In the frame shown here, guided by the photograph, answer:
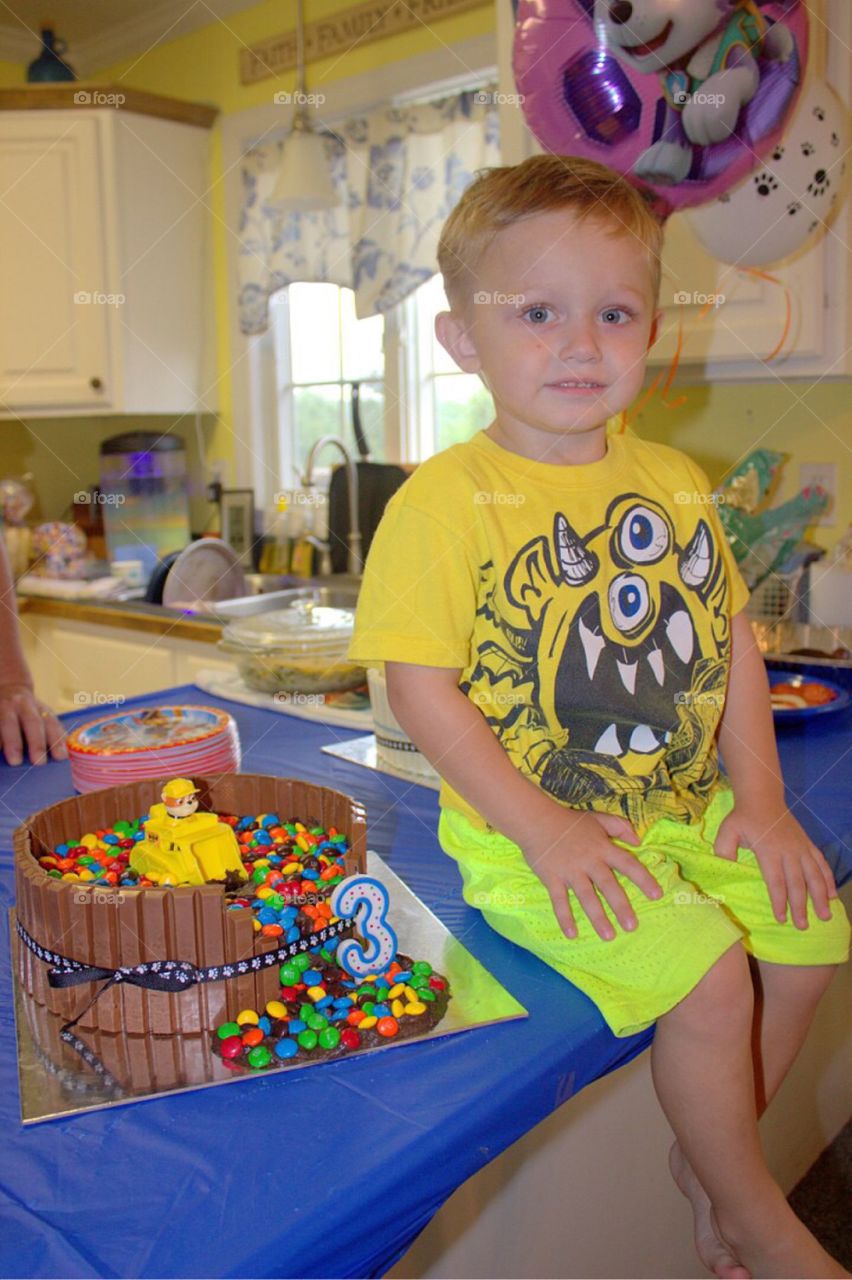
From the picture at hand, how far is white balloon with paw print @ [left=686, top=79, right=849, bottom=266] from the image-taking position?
1.58 meters

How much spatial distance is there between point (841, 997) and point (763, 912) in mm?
627

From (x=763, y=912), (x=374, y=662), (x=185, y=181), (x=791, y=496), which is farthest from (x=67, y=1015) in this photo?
(x=185, y=181)

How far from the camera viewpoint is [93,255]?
A: 9.68 ft

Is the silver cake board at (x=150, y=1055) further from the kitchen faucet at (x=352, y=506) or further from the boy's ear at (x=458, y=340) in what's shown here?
the kitchen faucet at (x=352, y=506)

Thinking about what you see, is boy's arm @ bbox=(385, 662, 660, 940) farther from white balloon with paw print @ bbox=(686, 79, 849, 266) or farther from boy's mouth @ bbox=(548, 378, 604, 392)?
white balloon with paw print @ bbox=(686, 79, 849, 266)

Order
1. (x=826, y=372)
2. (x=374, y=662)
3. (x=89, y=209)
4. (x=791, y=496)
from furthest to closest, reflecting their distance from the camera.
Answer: (x=89, y=209) < (x=791, y=496) < (x=826, y=372) < (x=374, y=662)

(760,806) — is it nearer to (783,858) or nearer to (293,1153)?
(783,858)

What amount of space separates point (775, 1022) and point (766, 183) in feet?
3.99

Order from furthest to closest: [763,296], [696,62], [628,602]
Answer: [763,296], [696,62], [628,602]

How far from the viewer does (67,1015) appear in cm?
73

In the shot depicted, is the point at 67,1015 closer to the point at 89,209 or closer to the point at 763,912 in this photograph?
the point at 763,912

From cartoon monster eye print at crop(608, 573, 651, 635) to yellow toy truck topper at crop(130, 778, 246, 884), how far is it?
0.37 metres

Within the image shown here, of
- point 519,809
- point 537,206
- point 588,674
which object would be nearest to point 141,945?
point 519,809

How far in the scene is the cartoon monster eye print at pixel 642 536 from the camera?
943 millimetres
